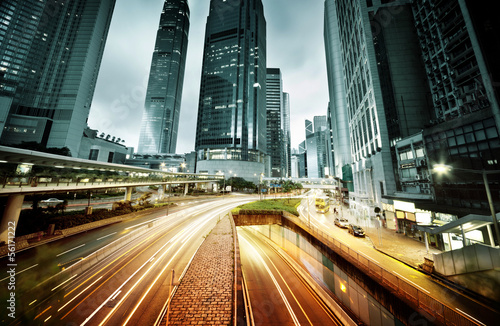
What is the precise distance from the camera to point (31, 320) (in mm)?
8391

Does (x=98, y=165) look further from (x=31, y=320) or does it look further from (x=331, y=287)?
(x=331, y=287)

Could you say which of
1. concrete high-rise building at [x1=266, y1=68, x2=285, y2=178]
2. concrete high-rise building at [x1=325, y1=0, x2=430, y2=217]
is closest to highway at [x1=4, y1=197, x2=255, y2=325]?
concrete high-rise building at [x1=325, y1=0, x2=430, y2=217]

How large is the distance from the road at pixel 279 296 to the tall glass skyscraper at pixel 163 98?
185 metres

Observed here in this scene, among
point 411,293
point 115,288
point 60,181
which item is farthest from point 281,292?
point 60,181

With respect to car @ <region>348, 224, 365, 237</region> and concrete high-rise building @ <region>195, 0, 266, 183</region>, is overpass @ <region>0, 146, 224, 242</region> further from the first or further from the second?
concrete high-rise building @ <region>195, 0, 266, 183</region>

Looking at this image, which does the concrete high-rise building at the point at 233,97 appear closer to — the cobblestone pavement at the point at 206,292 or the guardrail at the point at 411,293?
the cobblestone pavement at the point at 206,292

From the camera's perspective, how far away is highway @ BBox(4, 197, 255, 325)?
8883mm

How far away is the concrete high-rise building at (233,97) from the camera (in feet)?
320

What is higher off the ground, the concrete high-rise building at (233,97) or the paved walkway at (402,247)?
the concrete high-rise building at (233,97)

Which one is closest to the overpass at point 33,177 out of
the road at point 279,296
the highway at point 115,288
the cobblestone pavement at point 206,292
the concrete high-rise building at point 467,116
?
the highway at point 115,288

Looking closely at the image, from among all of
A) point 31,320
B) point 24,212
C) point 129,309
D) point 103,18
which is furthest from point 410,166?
point 103,18

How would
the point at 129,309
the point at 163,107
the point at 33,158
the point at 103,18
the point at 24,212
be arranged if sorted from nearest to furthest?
the point at 129,309
the point at 33,158
the point at 24,212
the point at 103,18
the point at 163,107

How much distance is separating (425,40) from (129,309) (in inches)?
2343

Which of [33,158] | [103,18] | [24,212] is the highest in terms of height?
[103,18]
